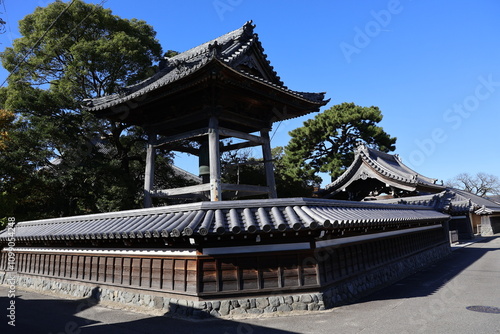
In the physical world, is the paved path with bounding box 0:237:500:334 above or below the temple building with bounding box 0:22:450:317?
below

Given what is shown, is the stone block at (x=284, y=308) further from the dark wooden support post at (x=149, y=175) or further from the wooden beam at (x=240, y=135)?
the dark wooden support post at (x=149, y=175)

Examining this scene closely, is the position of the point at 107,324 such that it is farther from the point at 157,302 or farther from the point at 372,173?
the point at 372,173

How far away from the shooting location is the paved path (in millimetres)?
7152

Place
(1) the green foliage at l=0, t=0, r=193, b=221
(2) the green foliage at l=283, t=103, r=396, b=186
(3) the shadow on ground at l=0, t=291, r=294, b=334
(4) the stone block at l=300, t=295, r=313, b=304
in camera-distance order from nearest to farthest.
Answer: (3) the shadow on ground at l=0, t=291, r=294, b=334 < (4) the stone block at l=300, t=295, r=313, b=304 < (1) the green foliage at l=0, t=0, r=193, b=221 < (2) the green foliage at l=283, t=103, r=396, b=186

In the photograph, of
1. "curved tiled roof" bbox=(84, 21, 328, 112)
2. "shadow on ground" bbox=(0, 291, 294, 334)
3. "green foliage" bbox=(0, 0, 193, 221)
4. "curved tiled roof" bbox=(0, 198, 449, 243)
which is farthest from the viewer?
"green foliage" bbox=(0, 0, 193, 221)

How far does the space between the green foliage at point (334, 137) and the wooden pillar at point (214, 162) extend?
77.2ft

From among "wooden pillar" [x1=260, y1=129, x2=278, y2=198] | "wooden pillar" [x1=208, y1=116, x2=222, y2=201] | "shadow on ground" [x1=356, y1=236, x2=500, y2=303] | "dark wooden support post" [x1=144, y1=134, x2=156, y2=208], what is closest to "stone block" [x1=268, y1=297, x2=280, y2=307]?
"shadow on ground" [x1=356, y1=236, x2=500, y2=303]

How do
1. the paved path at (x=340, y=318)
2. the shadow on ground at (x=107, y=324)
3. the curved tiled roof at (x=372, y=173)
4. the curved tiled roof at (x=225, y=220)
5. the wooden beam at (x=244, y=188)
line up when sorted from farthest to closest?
the curved tiled roof at (x=372, y=173) < the wooden beam at (x=244, y=188) < the curved tiled roof at (x=225, y=220) < the shadow on ground at (x=107, y=324) < the paved path at (x=340, y=318)

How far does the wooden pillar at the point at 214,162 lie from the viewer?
36.8ft

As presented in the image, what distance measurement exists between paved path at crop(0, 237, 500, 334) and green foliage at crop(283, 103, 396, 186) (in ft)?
79.4

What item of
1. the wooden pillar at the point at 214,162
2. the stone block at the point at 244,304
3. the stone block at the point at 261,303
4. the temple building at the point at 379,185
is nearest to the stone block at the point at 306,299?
the stone block at the point at 261,303

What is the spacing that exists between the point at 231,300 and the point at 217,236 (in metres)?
1.73

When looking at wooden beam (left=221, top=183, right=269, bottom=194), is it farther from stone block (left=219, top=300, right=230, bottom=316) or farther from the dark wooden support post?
stone block (left=219, top=300, right=230, bottom=316)

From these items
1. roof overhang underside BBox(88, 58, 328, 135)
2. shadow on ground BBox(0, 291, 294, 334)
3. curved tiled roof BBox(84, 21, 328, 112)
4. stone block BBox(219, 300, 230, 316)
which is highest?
curved tiled roof BBox(84, 21, 328, 112)
